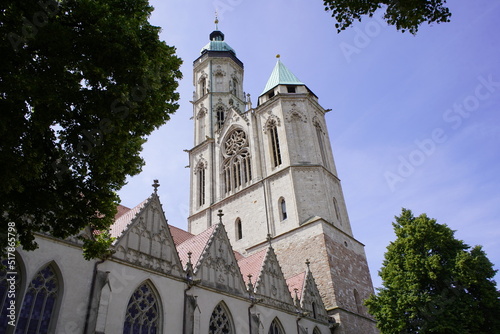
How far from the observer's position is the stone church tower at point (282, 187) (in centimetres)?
2466

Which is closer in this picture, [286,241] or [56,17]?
[56,17]

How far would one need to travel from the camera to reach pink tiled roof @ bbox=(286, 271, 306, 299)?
853 inches

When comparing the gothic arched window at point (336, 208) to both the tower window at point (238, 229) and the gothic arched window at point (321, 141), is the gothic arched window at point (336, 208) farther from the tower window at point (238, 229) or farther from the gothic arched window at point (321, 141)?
the tower window at point (238, 229)

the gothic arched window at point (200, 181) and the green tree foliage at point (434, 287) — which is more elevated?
the gothic arched window at point (200, 181)

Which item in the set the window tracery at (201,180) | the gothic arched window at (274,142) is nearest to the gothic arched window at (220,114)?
the window tracery at (201,180)

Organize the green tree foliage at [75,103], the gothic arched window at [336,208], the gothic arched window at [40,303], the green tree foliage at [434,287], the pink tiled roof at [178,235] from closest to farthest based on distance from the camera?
the green tree foliage at [75,103] → the gothic arched window at [40,303] → the green tree foliage at [434,287] → the pink tiled roof at [178,235] → the gothic arched window at [336,208]

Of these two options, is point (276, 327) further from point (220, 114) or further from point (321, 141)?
point (220, 114)

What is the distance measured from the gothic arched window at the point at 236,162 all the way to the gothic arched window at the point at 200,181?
7.43 feet

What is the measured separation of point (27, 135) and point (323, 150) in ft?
86.4

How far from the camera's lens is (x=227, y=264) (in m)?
17.8

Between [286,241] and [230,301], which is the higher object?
[286,241]

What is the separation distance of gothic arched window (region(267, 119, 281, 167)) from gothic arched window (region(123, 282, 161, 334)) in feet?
58.5

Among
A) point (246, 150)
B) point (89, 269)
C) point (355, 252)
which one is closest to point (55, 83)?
point (89, 269)

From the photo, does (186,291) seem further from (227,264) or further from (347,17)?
(347,17)
